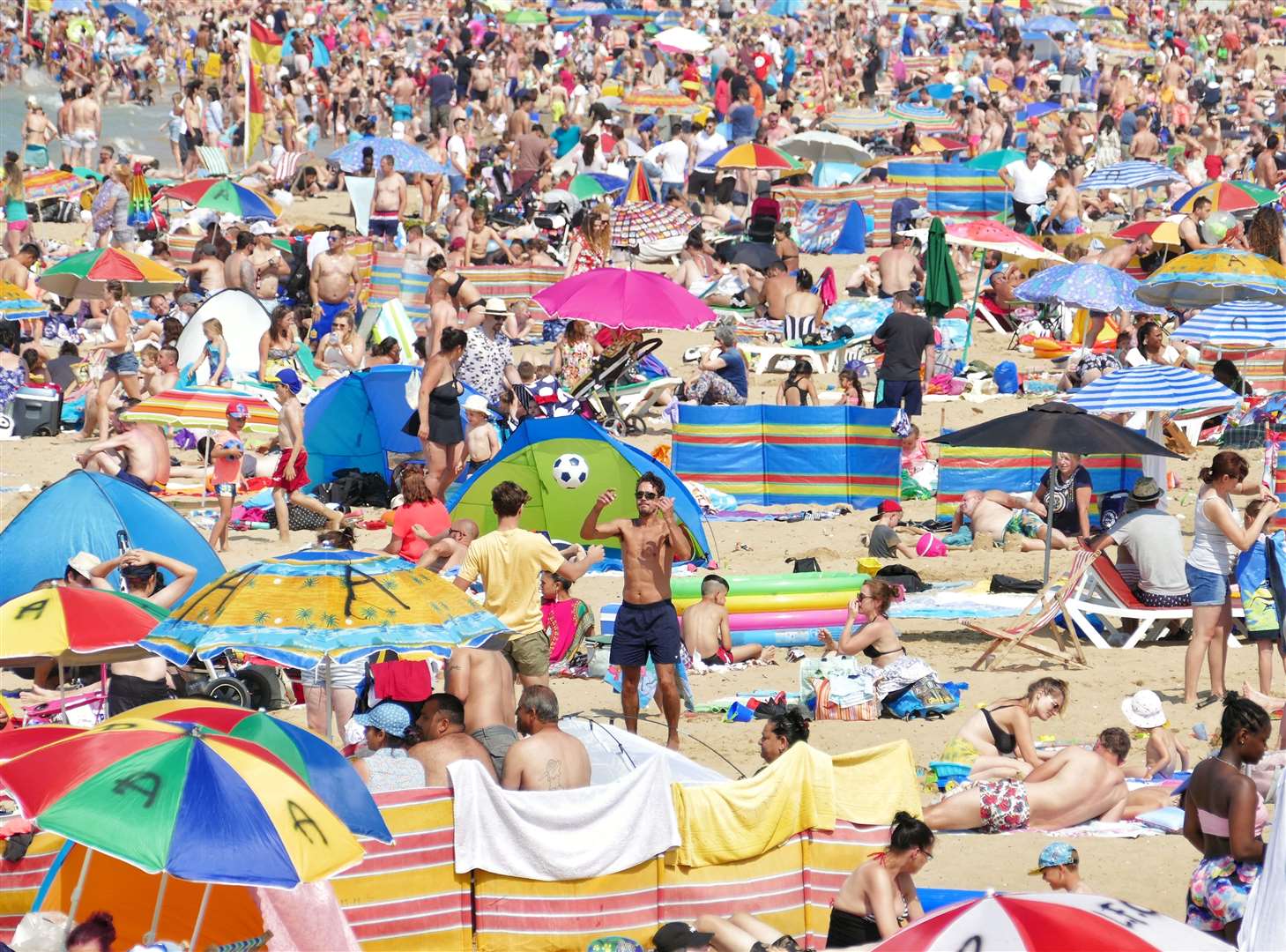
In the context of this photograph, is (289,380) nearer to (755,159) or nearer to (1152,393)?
(1152,393)

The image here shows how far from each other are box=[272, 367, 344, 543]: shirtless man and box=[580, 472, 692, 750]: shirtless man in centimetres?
453

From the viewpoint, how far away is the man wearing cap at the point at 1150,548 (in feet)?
35.1

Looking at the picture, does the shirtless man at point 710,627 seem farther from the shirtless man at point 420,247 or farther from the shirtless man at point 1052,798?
the shirtless man at point 420,247

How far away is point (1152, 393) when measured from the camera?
40.1 feet

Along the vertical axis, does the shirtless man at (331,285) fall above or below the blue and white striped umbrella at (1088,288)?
below

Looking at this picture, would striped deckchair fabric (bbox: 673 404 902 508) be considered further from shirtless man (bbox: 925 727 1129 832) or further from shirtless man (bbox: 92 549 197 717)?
shirtless man (bbox: 925 727 1129 832)

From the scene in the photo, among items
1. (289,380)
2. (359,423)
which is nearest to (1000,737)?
(359,423)

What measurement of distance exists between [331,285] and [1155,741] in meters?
11.1

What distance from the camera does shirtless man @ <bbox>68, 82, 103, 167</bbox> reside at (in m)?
25.8

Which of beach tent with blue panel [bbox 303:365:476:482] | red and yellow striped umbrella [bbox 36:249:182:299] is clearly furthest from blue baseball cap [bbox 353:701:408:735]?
red and yellow striped umbrella [bbox 36:249:182:299]

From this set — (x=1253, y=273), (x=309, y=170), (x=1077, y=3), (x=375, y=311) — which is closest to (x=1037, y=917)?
(x=1253, y=273)

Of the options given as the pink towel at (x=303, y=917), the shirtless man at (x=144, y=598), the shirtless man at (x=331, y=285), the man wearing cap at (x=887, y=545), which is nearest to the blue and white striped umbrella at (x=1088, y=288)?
the man wearing cap at (x=887, y=545)

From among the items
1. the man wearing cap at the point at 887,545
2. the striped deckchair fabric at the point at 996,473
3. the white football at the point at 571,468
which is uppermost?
the white football at the point at 571,468

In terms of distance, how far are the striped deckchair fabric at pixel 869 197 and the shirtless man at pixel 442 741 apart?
16285 millimetres
